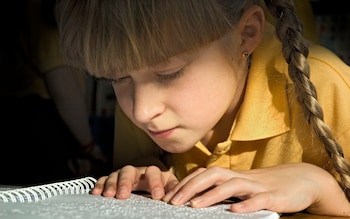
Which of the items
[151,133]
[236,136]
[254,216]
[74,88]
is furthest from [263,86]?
[74,88]

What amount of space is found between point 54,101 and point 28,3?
33cm

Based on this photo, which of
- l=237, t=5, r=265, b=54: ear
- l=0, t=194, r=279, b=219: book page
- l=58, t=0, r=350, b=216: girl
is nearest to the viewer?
l=0, t=194, r=279, b=219: book page

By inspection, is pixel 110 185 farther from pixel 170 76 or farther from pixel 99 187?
pixel 170 76

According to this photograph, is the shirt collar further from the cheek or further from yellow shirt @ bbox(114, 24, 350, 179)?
the cheek

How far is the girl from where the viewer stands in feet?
2.69

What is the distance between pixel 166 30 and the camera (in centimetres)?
85

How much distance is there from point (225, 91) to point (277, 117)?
10 cm

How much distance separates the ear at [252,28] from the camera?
37.7 inches

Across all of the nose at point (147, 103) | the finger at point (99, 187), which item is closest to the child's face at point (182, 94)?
the nose at point (147, 103)

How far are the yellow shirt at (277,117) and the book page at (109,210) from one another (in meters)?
0.21

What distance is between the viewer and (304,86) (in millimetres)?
856

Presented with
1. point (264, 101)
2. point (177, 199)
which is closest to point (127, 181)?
point (177, 199)

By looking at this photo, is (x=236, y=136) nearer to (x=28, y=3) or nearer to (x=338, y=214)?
(x=338, y=214)

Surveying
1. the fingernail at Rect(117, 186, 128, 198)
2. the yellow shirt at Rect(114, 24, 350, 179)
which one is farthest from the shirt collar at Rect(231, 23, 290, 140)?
the fingernail at Rect(117, 186, 128, 198)
